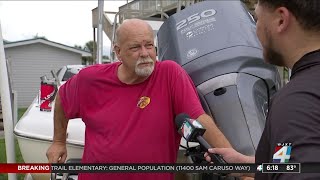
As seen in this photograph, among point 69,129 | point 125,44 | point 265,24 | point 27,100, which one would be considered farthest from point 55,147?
point 27,100

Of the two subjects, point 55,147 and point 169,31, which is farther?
point 169,31

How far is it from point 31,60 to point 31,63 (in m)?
0.18

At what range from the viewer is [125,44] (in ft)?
8.08

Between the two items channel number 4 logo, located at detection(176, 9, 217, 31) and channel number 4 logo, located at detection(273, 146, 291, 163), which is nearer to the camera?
channel number 4 logo, located at detection(273, 146, 291, 163)

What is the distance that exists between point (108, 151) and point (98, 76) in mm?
469

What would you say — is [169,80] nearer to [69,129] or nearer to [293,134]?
[69,129]

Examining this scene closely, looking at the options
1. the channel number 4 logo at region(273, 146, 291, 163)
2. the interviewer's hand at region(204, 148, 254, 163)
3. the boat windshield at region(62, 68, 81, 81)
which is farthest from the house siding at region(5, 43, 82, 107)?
the channel number 4 logo at region(273, 146, 291, 163)

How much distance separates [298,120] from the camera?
0.93m

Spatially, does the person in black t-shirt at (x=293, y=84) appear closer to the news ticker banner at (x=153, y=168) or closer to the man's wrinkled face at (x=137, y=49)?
the news ticker banner at (x=153, y=168)

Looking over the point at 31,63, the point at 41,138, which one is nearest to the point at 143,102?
the point at 41,138

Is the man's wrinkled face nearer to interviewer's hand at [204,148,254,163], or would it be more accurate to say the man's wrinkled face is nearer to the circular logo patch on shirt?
the circular logo patch on shirt

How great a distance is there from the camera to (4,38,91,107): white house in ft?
78.9

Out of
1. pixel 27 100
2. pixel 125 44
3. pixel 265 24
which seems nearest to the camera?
pixel 265 24

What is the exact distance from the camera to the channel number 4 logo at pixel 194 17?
138 inches
